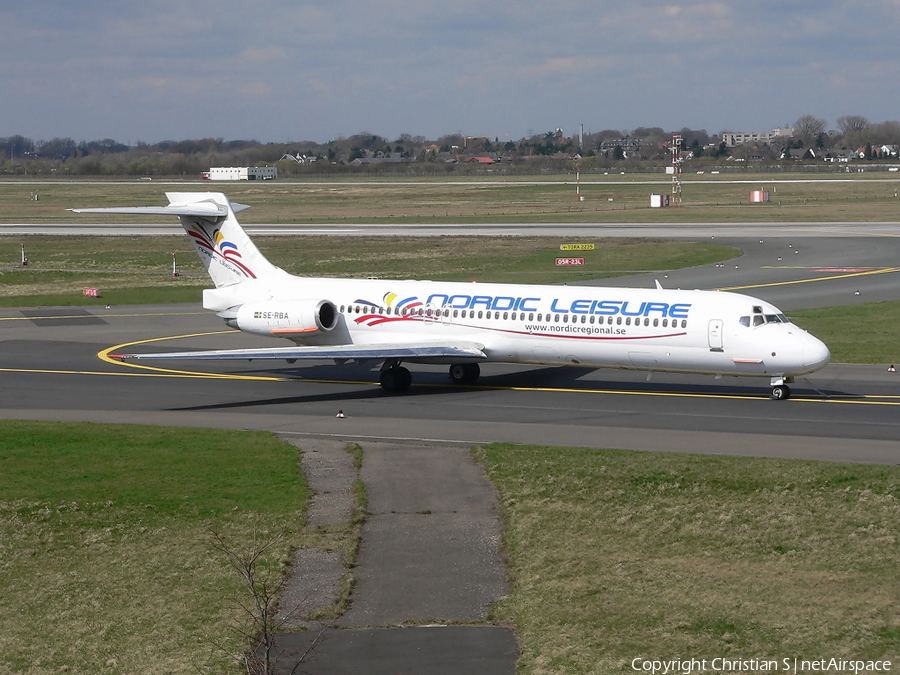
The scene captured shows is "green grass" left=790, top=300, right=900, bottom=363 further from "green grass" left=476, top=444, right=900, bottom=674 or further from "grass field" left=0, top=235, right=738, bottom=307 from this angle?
"green grass" left=476, top=444, right=900, bottom=674

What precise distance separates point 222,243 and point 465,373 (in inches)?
376

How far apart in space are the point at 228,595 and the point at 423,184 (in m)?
168

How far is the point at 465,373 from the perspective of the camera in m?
35.1

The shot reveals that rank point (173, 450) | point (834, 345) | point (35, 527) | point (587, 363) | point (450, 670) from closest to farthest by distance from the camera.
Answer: point (450, 670)
point (35, 527)
point (173, 450)
point (587, 363)
point (834, 345)

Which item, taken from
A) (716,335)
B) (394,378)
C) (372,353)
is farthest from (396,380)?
(716,335)

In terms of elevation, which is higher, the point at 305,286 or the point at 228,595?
the point at 305,286

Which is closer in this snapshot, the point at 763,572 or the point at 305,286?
the point at 763,572

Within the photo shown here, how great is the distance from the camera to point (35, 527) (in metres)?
20.4

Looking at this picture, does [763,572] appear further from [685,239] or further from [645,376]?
[685,239]

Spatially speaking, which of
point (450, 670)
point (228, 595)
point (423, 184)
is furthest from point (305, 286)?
point (423, 184)

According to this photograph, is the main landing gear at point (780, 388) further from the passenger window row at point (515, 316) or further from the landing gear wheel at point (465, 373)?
the landing gear wheel at point (465, 373)

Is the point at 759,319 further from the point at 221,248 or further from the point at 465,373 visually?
the point at 221,248

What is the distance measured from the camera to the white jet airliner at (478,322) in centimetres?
3052

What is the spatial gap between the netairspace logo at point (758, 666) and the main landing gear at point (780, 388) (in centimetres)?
1739
